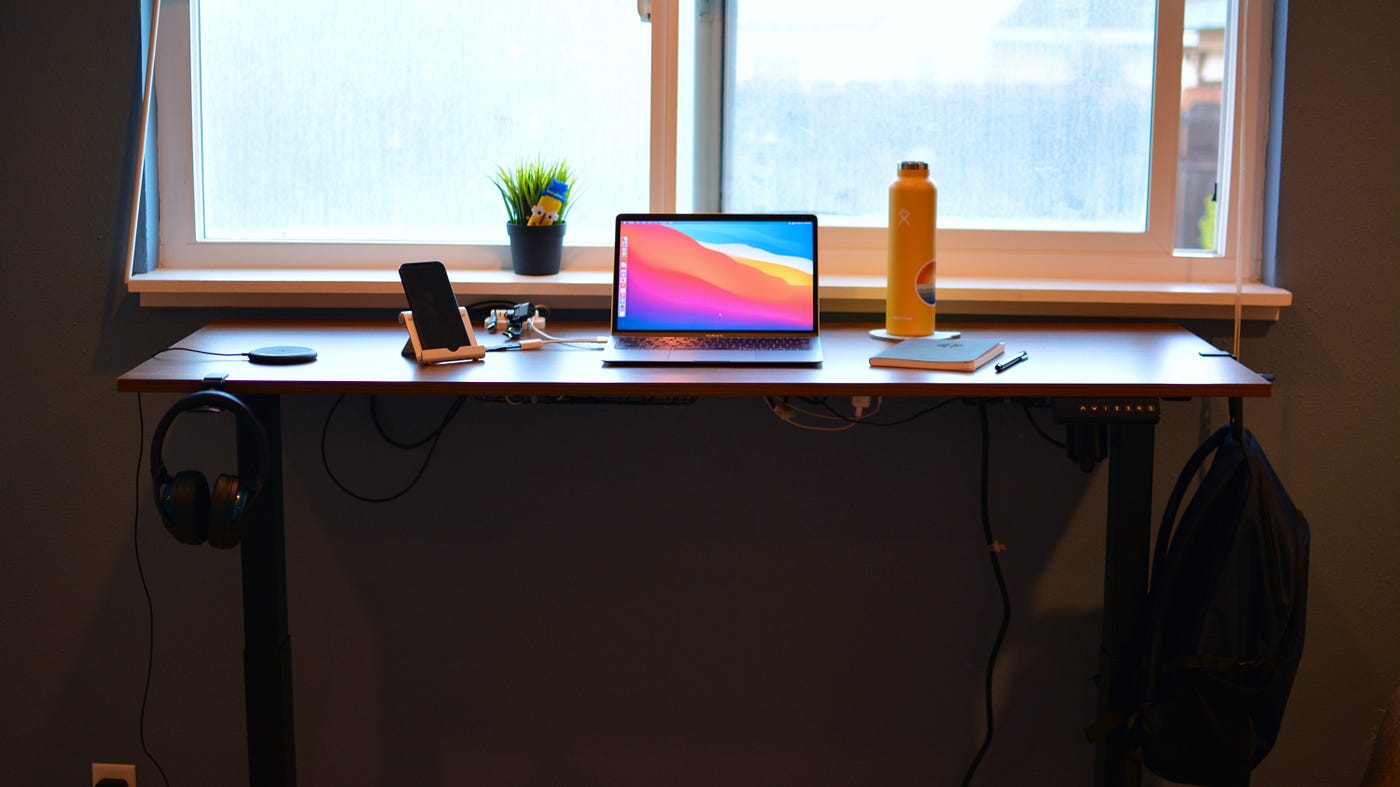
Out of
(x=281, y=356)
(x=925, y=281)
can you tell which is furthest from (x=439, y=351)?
(x=925, y=281)

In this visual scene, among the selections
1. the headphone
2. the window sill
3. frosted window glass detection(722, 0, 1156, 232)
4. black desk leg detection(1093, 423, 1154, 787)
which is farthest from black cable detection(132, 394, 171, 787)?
black desk leg detection(1093, 423, 1154, 787)

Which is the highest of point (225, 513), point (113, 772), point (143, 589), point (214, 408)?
point (214, 408)

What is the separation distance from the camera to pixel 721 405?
205 centimetres

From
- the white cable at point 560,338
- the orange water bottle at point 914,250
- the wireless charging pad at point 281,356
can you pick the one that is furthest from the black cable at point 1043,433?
the wireless charging pad at point 281,356

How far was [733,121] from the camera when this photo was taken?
2.12m

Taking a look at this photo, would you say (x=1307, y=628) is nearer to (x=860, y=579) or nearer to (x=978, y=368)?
(x=860, y=579)

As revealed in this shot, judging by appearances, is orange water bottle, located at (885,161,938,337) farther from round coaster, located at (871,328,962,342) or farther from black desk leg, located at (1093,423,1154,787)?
black desk leg, located at (1093,423,1154,787)

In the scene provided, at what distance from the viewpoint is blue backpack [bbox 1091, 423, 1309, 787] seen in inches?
64.2

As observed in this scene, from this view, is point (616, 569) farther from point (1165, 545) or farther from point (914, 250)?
point (1165, 545)

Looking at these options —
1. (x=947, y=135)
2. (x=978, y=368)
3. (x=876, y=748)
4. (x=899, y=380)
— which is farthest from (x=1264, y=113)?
(x=876, y=748)

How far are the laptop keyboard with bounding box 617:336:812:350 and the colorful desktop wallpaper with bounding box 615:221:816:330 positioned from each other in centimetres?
3

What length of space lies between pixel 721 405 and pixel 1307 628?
3.41ft

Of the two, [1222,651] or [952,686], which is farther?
[952,686]

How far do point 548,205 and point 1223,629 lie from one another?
1179mm
